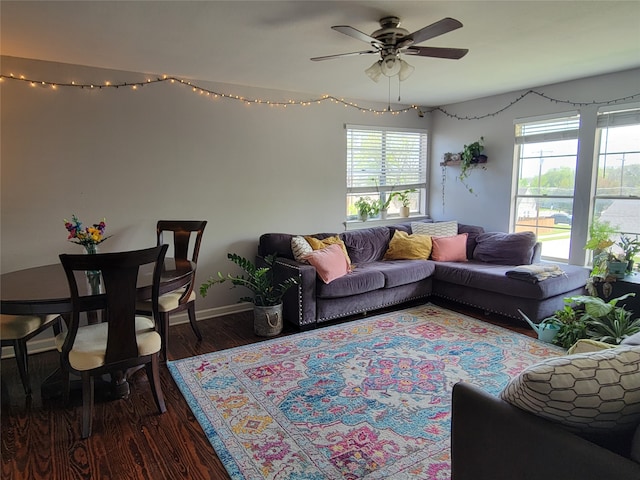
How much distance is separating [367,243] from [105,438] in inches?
132

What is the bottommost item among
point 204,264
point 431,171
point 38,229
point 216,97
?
point 204,264

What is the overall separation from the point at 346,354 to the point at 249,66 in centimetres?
262

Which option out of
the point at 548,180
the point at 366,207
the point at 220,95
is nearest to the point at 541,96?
the point at 548,180

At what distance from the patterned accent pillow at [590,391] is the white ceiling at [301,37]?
2.05 meters

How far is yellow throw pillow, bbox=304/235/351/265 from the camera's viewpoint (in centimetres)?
434

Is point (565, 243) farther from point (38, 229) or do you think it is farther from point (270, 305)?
point (38, 229)

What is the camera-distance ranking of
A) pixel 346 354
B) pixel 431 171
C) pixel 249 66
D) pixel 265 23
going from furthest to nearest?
pixel 431 171 < pixel 249 66 < pixel 346 354 < pixel 265 23

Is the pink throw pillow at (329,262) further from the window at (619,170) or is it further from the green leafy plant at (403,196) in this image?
the window at (619,170)

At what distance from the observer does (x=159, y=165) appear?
390 cm

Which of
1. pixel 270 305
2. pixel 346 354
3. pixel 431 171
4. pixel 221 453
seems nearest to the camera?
pixel 221 453

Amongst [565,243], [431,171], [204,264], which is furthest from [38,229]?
[565,243]

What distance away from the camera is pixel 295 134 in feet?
15.3

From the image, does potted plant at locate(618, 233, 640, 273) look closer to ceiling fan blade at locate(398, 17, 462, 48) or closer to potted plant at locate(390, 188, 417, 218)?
potted plant at locate(390, 188, 417, 218)

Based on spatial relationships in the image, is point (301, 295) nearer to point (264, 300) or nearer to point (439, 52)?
point (264, 300)
